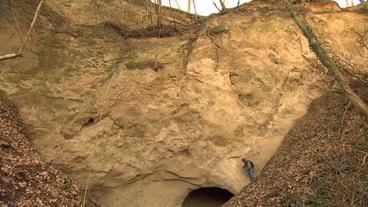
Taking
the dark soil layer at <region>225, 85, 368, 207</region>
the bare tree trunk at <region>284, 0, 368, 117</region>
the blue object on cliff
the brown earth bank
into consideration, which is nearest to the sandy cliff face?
the blue object on cliff

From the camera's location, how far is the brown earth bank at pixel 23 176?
6.36 m

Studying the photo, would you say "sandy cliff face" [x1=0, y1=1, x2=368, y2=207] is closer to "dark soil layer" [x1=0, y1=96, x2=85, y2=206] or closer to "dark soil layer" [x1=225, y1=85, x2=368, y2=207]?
"dark soil layer" [x1=0, y1=96, x2=85, y2=206]

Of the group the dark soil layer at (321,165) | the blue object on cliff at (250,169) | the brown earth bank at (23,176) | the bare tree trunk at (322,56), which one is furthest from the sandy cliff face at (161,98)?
the bare tree trunk at (322,56)

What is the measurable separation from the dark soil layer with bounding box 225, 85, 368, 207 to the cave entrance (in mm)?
2120

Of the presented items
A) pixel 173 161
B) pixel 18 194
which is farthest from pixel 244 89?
pixel 18 194

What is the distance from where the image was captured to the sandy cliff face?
8.71 m

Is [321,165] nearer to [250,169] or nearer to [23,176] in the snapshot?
[250,169]

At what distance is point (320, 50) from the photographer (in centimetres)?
614

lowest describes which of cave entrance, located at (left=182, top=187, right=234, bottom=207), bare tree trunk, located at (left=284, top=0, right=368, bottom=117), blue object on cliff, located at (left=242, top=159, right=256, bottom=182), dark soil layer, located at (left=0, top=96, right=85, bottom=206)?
cave entrance, located at (left=182, top=187, right=234, bottom=207)

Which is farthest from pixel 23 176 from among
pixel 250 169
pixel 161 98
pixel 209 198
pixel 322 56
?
pixel 209 198

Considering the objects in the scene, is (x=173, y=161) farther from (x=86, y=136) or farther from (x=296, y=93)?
(x=296, y=93)

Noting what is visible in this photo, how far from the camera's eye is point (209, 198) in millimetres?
10531

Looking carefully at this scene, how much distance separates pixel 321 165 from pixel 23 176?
12.9ft

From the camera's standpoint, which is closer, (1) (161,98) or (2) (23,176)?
(2) (23,176)
